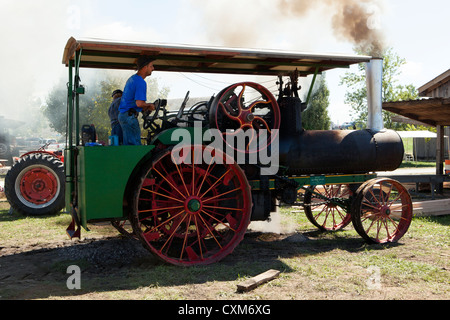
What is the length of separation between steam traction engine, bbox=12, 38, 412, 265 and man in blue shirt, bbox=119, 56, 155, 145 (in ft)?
0.61

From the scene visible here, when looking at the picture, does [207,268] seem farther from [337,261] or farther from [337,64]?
[337,64]

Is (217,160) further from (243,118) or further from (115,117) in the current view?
(115,117)

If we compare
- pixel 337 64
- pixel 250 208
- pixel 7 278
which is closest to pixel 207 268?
pixel 250 208

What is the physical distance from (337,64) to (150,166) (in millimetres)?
2924

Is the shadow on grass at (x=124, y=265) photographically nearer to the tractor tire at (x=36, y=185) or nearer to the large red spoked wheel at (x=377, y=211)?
the large red spoked wheel at (x=377, y=211)

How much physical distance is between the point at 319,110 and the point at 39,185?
75.4ft

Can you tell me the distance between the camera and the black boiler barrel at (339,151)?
5.84 meters

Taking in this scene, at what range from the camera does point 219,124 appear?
17.4ft

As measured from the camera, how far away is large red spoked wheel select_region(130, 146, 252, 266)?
4.84m

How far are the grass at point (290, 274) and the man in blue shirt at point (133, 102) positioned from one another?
142 cm

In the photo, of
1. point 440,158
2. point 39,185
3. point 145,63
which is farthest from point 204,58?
point 440,158
